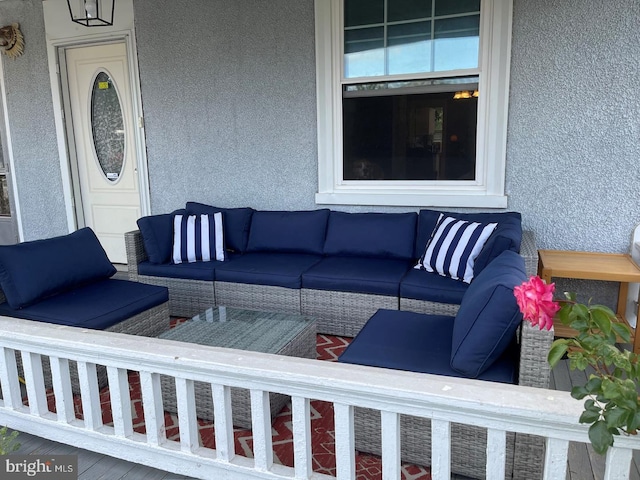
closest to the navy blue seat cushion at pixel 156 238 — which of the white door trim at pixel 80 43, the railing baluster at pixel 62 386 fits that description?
the white door trim at pixel 80 43

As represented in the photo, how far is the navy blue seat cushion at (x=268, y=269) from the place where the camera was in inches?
135

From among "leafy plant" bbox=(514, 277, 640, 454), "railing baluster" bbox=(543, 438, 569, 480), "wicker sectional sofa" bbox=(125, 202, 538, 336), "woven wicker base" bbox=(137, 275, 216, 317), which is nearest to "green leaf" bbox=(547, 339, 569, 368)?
"leafy plant" bbox=(514, 277, 640, 454)

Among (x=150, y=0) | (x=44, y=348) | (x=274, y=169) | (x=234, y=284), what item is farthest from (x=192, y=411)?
(x=150, y=0)

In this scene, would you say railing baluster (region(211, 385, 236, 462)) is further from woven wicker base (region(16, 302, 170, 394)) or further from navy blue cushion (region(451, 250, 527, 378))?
woven wicker base (region(16, 302, 170, 394))

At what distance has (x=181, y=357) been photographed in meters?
1.39

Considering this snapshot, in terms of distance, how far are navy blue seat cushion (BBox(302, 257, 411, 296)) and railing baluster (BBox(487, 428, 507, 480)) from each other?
1.98 metres

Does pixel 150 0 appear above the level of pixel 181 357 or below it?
above

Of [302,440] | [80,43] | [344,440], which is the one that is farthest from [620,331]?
[80,43]

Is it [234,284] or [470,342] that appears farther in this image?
[234,284]

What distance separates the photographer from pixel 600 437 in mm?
907

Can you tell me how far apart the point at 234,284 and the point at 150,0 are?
9.16 ft

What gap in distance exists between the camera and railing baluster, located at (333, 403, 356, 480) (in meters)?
1.27

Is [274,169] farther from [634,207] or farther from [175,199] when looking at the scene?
[634,207]

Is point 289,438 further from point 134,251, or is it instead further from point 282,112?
point 282,112
